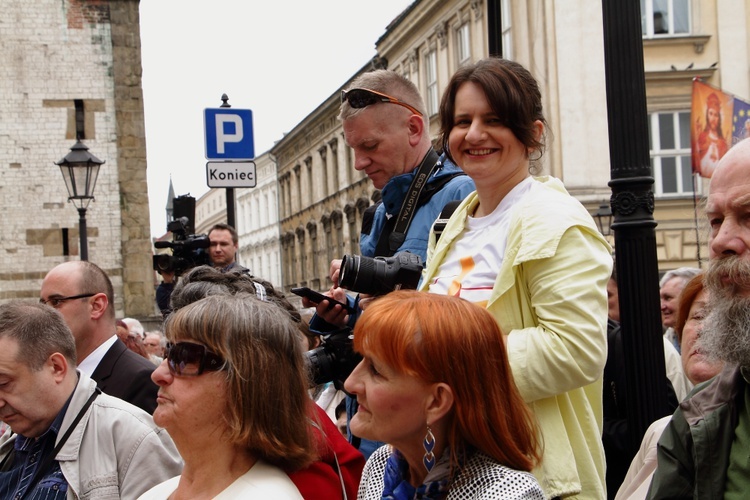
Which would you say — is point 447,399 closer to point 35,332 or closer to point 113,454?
point 113,454

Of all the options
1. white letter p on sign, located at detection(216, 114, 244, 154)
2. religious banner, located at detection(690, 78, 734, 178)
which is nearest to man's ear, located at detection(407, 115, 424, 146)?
white letter p on sign, located at detection(216, 114, 244, 154)

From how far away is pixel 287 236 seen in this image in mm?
65500

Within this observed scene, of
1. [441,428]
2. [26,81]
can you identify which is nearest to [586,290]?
[441,428]

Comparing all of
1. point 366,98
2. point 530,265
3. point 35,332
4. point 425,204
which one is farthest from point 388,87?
point 35,332

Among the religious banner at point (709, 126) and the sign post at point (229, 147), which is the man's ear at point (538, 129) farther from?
the religious banner at point (709, 126)

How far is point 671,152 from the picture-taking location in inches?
927

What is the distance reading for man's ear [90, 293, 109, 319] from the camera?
5.44 meters

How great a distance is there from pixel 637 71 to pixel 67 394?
9.20ft

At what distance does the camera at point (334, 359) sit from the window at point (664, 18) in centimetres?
2128

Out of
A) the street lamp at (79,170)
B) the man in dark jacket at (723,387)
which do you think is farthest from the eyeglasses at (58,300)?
the street lamp at (79,170)

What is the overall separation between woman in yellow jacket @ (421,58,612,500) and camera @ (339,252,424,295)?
0.14 meters

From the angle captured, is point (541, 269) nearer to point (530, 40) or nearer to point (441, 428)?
point (441, 428)

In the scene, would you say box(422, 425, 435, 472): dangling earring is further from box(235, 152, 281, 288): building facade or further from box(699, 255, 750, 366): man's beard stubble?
box(235, 152, 281, 288): building facade

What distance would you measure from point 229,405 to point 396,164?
1.45 metres
